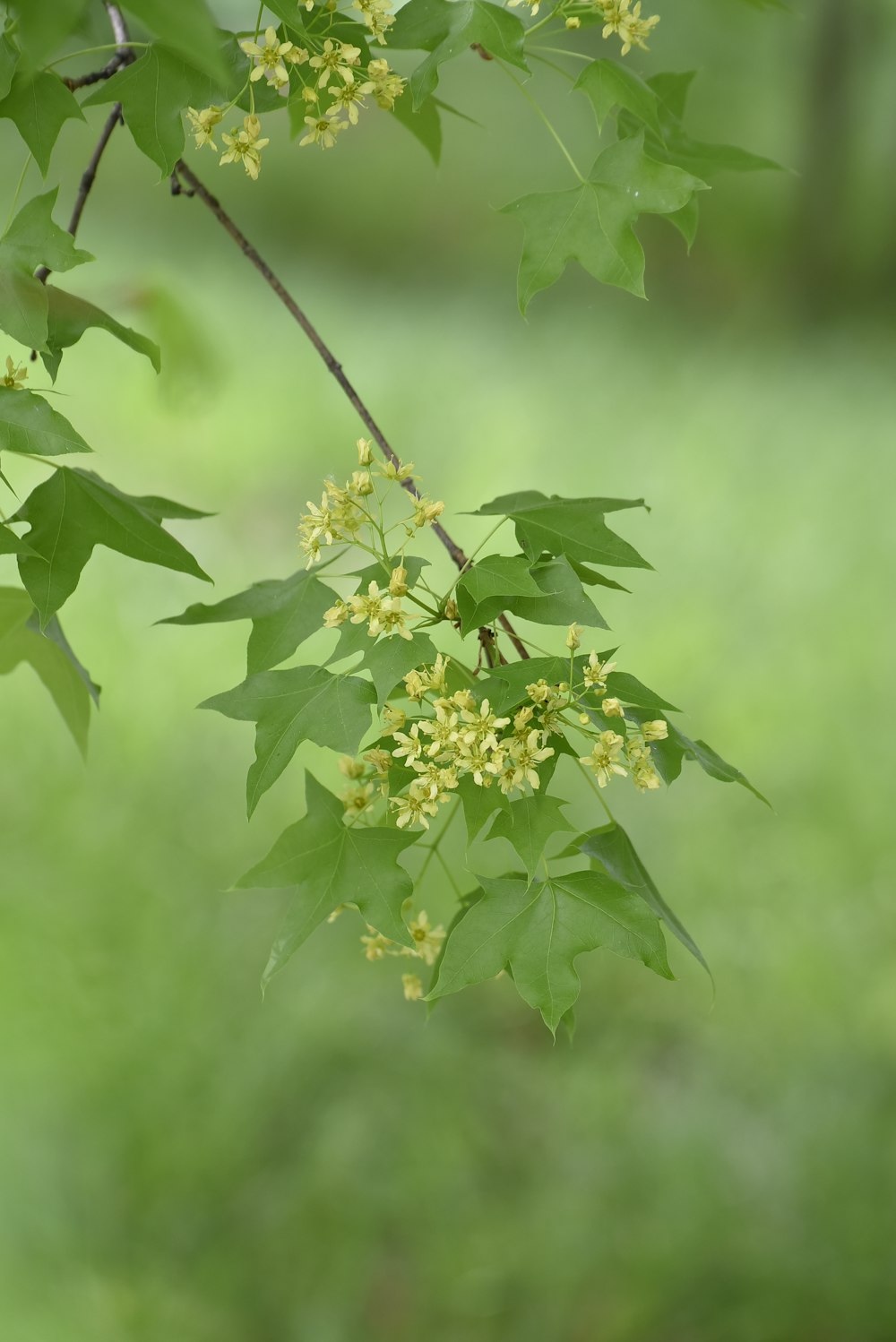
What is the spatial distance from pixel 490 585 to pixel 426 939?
0.54 feet

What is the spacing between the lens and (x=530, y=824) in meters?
0.39

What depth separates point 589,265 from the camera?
1.42ft

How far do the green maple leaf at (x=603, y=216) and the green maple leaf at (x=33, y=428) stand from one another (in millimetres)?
151

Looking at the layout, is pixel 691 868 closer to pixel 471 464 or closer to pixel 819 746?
pixel 819 746

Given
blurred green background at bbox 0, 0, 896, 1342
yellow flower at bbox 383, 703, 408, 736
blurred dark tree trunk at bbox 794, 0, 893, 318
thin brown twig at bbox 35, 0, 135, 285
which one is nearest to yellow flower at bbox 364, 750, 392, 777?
yellow flower at bbox 383, 703, 408, 736

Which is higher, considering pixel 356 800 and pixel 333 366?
pixel 333 366

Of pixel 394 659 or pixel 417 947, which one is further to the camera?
pixel 417 947

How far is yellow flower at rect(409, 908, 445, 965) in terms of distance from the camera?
18.8 inches

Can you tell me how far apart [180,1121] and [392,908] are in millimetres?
856

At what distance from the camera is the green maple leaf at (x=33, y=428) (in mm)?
380

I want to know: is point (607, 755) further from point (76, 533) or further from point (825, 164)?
point (825, 164)

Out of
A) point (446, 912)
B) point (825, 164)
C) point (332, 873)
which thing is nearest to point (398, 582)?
point (332, 873)

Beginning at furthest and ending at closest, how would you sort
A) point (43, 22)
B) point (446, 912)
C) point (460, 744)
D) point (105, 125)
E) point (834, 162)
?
point (834, 162), point (446, 912), point (105, 125), point (460, 744), point (43, 22)

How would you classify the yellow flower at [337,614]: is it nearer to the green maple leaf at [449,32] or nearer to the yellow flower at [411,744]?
the yellow flower at [411,744]
